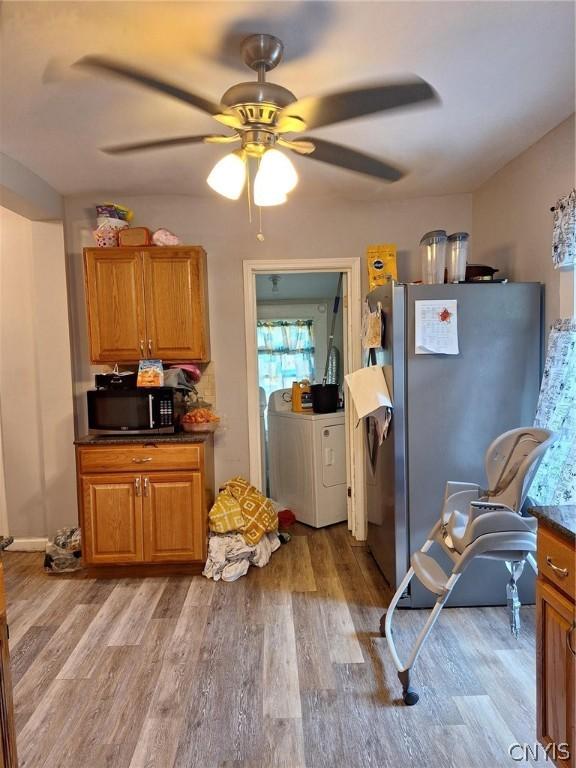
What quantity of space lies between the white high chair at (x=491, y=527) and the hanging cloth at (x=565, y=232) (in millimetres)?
782

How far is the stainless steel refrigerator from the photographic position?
236 cm

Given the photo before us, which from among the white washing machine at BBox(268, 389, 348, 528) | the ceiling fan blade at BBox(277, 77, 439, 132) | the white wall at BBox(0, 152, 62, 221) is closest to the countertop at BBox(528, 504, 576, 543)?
the ceiling fan blade at BBox(277, 77, 439, 132)

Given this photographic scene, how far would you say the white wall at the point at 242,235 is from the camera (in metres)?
3.24

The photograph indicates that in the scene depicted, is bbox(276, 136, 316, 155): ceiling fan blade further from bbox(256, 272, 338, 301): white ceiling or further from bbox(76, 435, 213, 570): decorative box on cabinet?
bbox(256, 272, 338, 301): white ceiling

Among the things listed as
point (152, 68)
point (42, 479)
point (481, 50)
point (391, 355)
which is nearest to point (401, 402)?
point (391, 355)

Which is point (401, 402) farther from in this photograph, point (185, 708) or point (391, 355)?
point (185, 708)

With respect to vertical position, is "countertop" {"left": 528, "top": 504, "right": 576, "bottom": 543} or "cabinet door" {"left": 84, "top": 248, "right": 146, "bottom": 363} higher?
"cabinet door" {"left": 84, "top": 248, "right": 146, "bottom": 363}

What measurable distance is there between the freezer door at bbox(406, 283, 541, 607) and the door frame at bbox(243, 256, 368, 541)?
88cm

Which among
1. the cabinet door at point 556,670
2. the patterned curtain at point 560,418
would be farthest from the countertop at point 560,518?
the patterned curtain at point 560,418

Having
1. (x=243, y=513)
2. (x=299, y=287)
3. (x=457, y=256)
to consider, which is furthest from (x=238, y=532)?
(x=299, y=287)

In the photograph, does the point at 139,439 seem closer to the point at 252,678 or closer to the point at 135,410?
the point at 135,410

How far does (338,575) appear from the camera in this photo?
2.86 m

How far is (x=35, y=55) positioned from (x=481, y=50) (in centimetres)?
152

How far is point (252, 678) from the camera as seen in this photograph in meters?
1.97
